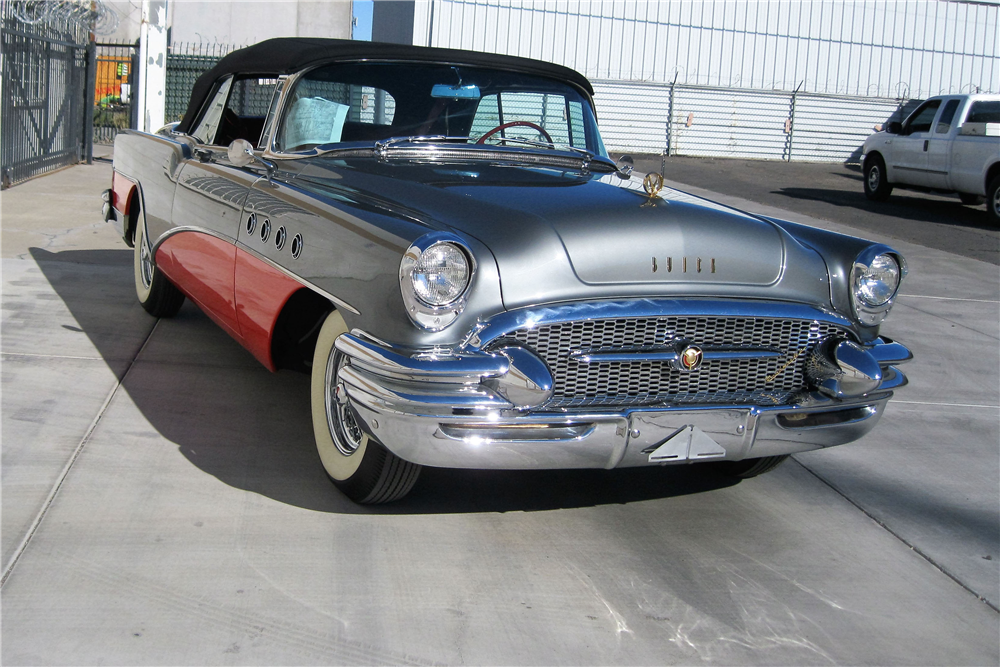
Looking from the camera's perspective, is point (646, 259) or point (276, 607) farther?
point (646, 259)

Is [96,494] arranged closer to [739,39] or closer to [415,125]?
[415,125]

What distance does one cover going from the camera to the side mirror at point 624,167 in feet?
13.5

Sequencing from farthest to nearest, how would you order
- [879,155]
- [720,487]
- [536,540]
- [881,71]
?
[881,71] → [879,155] → [720,487] → [536,540]

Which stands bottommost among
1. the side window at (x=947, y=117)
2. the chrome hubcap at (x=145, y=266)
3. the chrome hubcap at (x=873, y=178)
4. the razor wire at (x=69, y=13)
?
the chrome hubcap at (x=145, y=266)

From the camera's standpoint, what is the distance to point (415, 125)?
4055 mm

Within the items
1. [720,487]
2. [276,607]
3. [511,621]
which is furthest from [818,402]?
[276,607]

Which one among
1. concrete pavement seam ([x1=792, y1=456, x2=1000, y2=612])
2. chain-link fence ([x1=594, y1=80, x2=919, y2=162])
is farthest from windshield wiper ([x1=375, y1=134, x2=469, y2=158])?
chain-link fence ([x1=594, y1=80, x2=919, y2=162])

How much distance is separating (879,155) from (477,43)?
34.9 feet

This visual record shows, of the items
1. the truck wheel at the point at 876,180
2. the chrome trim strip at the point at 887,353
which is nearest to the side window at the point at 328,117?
the chrome trim strip at the point at 887,353

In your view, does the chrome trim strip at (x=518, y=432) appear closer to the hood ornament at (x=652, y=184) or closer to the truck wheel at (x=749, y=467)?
the hood ornament at (x=652, y=184)

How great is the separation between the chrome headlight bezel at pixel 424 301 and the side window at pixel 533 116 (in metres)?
1.53

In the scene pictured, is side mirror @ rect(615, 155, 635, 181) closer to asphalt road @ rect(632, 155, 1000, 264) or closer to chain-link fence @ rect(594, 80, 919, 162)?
asphalt road @ rect(632, 155, 1000, 264)

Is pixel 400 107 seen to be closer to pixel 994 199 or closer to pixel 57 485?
pixel 57 485

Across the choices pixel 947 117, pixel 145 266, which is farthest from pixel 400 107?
pixel 947 117
